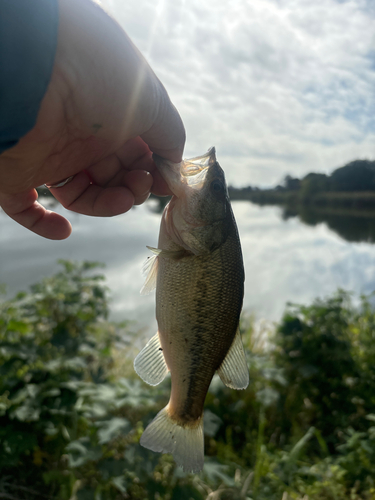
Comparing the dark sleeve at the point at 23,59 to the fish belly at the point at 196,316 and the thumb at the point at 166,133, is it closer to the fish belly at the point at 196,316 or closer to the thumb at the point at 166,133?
the thumb at the point at 166,133

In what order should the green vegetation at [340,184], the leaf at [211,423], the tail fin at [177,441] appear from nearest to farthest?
1. the tail fin at [177,441]
2. the leaf at [211,423]
3. the green vegetation at [340,184]

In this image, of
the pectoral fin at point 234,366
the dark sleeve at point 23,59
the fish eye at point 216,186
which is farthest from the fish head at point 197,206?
the dark sleeve at point 23,59

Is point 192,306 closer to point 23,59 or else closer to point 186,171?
point 186,171

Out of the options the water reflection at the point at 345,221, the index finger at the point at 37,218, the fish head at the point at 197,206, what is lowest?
the index finger at the point at 37,218

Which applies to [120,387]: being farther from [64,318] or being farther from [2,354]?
[64,318]

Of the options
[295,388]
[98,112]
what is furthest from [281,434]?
[98,112]

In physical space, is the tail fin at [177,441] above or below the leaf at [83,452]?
above

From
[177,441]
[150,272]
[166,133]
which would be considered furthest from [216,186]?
[177,441]
